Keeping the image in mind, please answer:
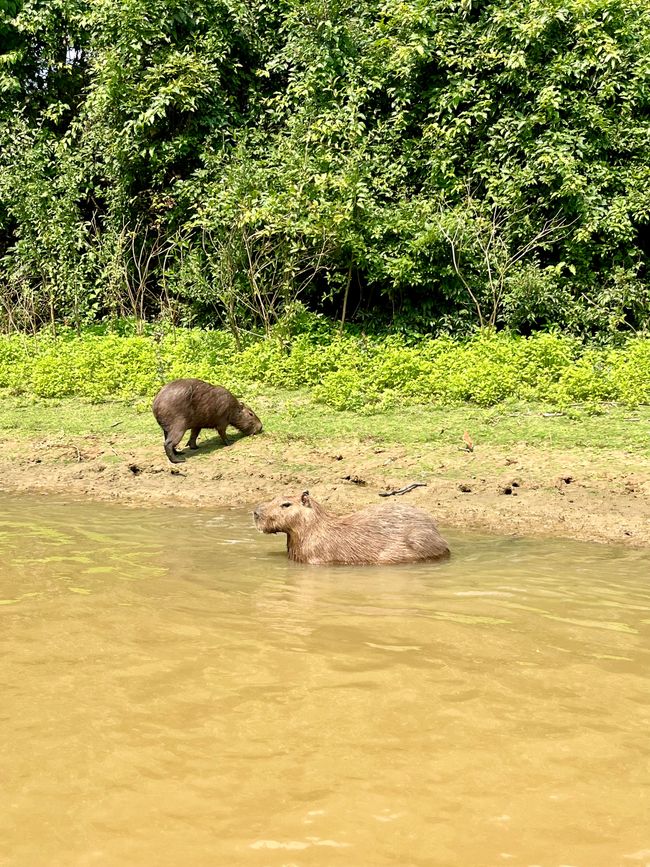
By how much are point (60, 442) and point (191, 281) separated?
6382 mm

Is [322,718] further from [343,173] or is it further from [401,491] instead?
[343,173]

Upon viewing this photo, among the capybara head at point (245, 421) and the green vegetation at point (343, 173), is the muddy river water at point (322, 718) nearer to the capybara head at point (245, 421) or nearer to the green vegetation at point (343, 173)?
the capybara head at point (245, 421)

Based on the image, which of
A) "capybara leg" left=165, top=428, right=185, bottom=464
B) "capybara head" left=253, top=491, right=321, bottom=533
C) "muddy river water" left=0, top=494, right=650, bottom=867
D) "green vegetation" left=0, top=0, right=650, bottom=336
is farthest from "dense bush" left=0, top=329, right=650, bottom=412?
"muddy river water" left=0, top=494, right=650, bottom=867

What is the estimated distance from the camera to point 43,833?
223cm

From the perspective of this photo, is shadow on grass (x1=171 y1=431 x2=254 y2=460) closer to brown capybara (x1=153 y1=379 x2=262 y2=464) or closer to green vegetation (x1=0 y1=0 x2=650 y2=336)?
brown capybara (x1=153 y1=379 x2=262 y2=464)

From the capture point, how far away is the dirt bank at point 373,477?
267 inches

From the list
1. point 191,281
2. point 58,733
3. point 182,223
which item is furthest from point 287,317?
point 58,733

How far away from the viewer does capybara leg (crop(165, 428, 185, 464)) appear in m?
8.85

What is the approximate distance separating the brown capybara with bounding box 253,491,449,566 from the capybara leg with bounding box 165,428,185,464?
3068mm

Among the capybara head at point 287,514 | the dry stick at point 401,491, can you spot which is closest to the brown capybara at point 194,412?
the dry stick at point 401,491

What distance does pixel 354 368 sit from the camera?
447 inches

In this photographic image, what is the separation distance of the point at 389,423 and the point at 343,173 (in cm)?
581

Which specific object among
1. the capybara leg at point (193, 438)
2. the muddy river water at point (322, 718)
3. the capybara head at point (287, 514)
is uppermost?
the muddy river water at point (322, 718)

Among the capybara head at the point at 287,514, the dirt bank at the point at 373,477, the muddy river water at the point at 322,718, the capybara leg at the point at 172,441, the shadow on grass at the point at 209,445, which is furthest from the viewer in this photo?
the shadow on grass at the point at 209,445
